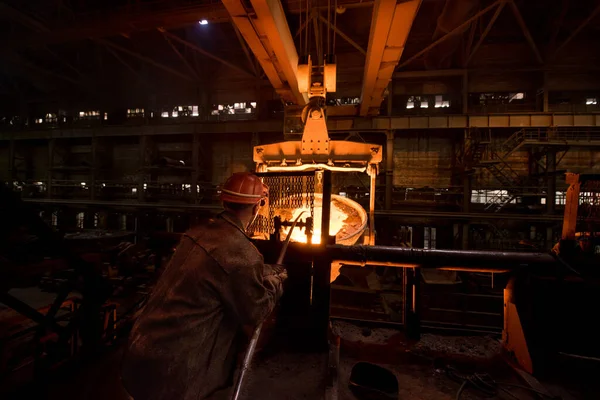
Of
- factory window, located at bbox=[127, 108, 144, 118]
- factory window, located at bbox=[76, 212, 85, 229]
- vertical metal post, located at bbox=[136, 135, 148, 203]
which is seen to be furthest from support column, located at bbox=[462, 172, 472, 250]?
factory window, located at bbox=[76, 212, 85, 229]

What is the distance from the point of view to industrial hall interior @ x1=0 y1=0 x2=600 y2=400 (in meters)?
2.06

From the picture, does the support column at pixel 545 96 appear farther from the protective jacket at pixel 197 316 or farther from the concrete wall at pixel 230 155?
the protective jacket at pixel 197 316

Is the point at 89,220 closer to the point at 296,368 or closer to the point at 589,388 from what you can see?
the point at 296,368

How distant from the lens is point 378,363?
9.43 feet

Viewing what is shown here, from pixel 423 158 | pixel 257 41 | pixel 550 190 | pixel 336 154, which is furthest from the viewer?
pixel 423 158

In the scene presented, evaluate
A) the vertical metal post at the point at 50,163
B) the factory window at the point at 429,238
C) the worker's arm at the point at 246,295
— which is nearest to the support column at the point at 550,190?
the factory window at the point at 429,238

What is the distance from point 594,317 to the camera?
2.62m

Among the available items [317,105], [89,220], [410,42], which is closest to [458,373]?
[317,105]

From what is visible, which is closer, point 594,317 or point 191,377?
point 191,377

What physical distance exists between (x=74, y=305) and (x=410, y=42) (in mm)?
17440

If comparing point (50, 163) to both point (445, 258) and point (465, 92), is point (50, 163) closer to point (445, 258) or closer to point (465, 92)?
point (445, 258)

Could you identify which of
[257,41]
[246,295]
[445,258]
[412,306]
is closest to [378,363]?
[412,306]

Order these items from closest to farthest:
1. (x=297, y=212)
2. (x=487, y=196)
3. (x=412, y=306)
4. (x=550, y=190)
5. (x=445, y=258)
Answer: (x=445, y=258)
(x=412, y=306)
(x=297, y=212)
(x=550, y=190)
(x=487, y=196)

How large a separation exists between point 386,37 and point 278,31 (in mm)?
1781
